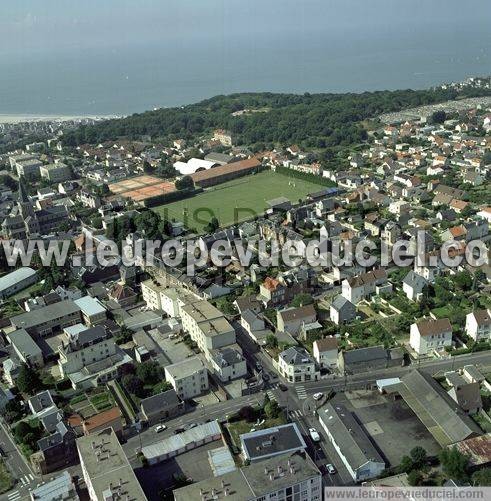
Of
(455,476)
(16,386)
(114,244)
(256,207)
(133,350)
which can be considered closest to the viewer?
(455,476)

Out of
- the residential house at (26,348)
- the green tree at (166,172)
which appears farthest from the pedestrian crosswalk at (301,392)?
the green tree at (166,172)

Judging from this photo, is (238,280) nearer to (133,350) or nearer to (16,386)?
(133,350)

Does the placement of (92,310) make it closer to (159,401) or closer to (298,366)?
(159,401)

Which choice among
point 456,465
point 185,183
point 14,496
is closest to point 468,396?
point 456,465

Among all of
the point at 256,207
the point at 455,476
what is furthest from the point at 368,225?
the point at 455,476

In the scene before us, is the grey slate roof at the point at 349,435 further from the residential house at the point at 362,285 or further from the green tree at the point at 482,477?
the residential house at the point at 362,285

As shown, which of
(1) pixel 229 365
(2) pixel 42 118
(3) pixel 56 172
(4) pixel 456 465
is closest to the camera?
(4) pixel 456 465

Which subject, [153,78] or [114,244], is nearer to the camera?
[114,244]

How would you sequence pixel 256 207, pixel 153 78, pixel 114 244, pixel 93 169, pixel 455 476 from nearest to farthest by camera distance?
pixel 455 476 → pixel 114 244 → pixel 256 207 → pixel 93 169 → pixel 153 78
